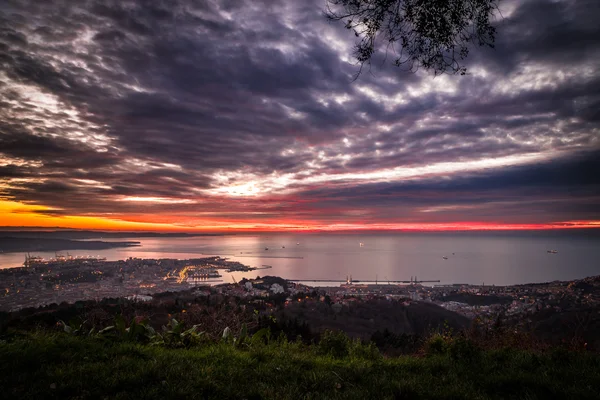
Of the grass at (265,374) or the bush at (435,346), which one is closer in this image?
the grass at (265,374)

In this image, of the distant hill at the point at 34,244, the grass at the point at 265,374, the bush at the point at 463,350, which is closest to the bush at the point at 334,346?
the grass at the point at 265,374

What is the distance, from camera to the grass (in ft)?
11.0

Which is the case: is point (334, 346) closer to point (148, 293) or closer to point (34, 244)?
point (148, 293)

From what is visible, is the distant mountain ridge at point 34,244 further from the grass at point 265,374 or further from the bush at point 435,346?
the bush at point 435,346

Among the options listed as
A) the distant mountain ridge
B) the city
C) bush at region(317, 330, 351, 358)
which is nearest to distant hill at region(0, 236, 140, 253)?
the distant mountain ridge

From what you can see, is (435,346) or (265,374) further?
(435,346)

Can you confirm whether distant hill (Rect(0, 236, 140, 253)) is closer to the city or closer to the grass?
the city

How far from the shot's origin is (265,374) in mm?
4070

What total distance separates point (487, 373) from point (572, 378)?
0.98 metres

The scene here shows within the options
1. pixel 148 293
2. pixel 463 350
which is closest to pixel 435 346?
pixel 463 350

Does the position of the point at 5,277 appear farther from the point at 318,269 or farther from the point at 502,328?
the point at 318,269

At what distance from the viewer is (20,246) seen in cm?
7819

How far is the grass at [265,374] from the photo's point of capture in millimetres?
3365

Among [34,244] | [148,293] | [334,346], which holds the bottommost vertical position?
[148,293]
